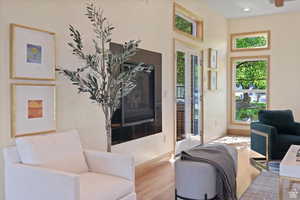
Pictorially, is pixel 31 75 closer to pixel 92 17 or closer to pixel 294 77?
pixel 92 17

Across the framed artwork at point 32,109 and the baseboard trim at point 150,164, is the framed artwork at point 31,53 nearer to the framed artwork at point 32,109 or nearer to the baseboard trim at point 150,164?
the framed artwork at point 32,109

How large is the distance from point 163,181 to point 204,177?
1096 millimetres

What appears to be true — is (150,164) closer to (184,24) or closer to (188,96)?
(188,96)

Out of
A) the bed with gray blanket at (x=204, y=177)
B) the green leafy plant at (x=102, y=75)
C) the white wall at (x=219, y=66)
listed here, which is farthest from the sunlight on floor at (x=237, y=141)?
the green leafy plant at (x=102, y=75)

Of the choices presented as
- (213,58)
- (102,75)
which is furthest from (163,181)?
(213,58)

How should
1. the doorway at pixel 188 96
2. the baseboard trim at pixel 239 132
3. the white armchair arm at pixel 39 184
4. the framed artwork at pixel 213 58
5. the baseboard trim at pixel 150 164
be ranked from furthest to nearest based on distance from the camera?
the baseboard trim at pixel 239 132
the framed artwork at pixel 213 58
the doorway at pixel 188 96
the baseboard trim at pixel 150 164
the white armchair arm at pixel 39 184

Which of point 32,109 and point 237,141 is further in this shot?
point 237,141

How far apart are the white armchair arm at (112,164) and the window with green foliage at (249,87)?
18.9 ft

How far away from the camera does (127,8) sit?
395cm

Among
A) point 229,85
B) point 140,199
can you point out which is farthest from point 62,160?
point 229,85

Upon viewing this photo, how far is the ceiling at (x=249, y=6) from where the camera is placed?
20.5 ft

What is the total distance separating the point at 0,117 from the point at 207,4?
510 cm

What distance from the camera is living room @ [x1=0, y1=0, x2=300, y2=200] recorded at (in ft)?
8.58

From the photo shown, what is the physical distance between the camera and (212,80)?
6.74 metres
